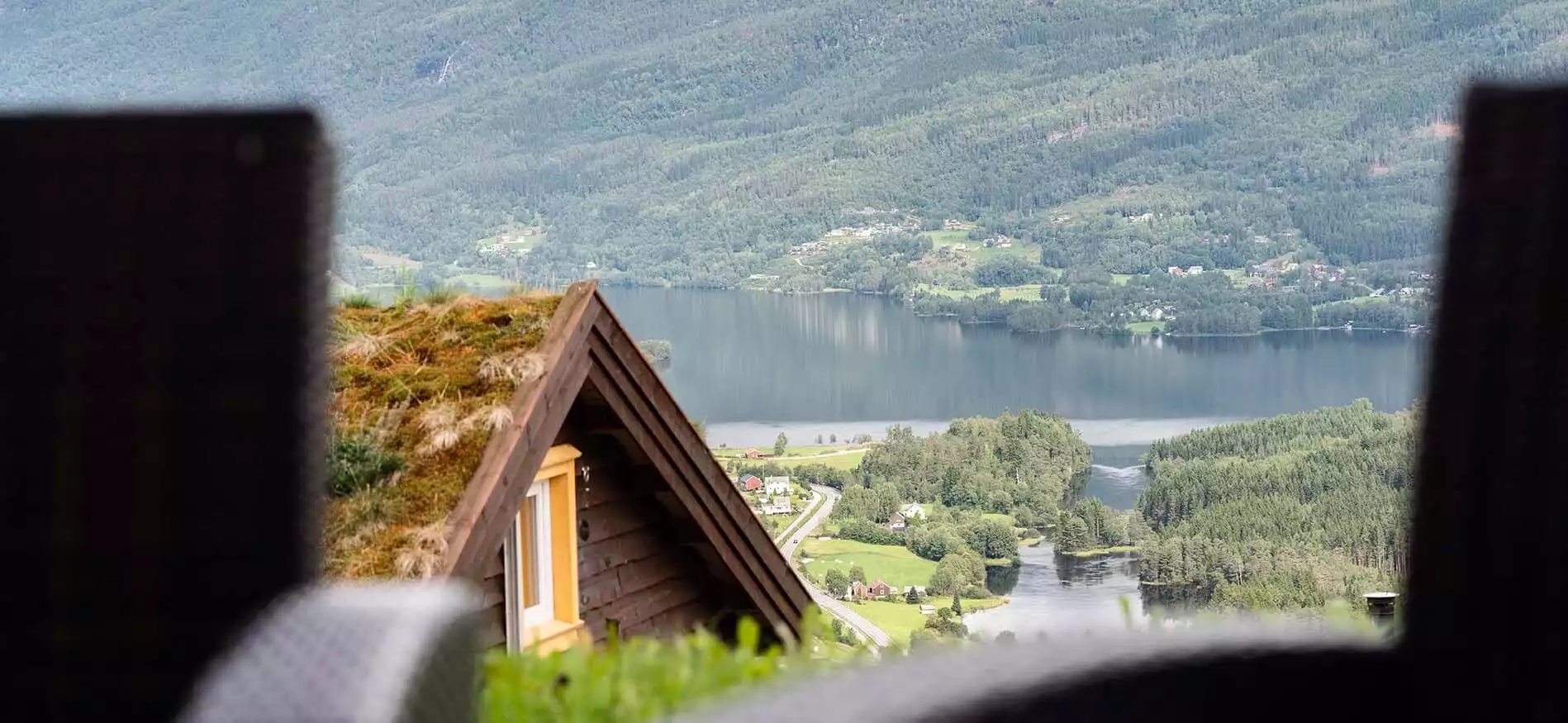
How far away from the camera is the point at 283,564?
30.6 inches

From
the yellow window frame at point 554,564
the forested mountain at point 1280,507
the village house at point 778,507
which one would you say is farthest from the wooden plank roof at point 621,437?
the village house at point 778,507

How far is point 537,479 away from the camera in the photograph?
543cm

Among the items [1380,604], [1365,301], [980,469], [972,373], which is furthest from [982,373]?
[1380,604]

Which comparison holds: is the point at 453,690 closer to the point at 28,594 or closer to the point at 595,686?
the point at 28,594

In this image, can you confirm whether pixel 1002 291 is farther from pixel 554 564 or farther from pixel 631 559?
pixel 554 564

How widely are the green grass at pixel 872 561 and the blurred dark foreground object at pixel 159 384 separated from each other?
2878cm

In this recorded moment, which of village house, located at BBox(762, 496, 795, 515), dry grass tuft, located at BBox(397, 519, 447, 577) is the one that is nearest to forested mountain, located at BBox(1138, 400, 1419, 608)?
village house, located at BBox(762, 496, 795, 515)

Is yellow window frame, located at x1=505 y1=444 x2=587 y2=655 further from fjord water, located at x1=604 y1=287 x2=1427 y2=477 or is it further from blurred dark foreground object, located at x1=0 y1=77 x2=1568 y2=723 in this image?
fjord water, located at x1=604 y1=287 x2=1427 y2=477

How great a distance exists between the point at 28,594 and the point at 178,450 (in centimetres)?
13

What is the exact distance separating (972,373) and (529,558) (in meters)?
47.1

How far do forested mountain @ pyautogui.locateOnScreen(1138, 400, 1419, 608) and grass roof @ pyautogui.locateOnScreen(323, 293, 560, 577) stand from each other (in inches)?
982

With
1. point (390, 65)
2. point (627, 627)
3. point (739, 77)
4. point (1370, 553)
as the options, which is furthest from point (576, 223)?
point (627, 627)

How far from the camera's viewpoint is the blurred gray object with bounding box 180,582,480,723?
0.61m

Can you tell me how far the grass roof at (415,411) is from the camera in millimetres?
3975
